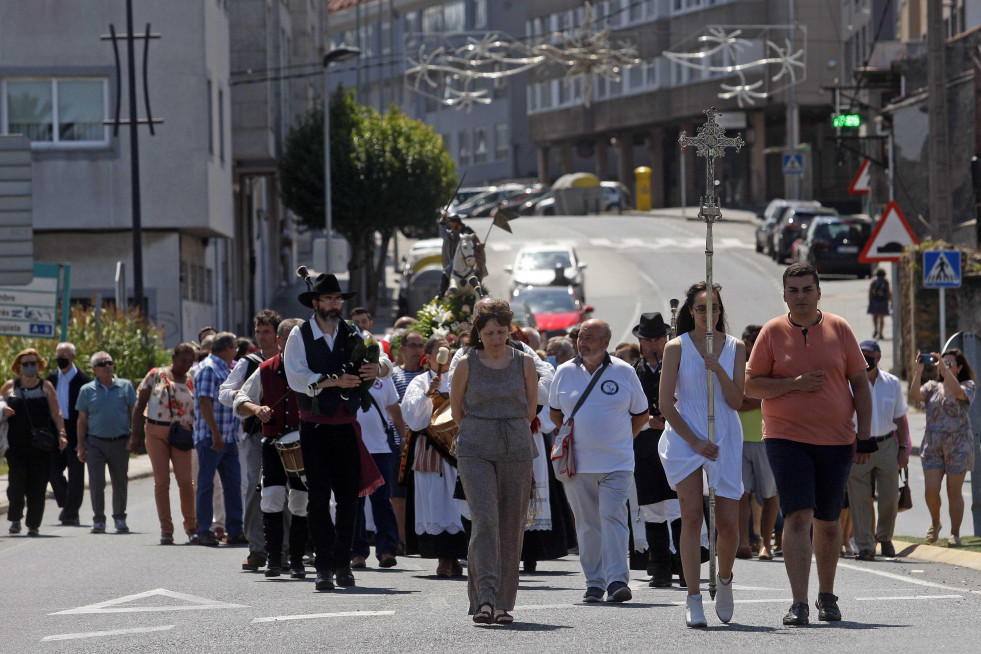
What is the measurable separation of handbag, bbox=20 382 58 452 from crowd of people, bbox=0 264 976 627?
0.03m

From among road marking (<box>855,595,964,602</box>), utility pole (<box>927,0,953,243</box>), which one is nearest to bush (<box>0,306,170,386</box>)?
utility pole (<box>927,0,953,243</box>)

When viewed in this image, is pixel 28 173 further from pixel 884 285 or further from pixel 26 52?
pixel 884 285

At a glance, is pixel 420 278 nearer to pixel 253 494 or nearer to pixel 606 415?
pixel 253 494

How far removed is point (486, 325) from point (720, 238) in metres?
52.6

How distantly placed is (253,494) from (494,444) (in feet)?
13.1

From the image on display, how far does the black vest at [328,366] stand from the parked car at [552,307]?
22.8 metres

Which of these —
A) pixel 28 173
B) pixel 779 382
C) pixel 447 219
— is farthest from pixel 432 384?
pixel 28 173

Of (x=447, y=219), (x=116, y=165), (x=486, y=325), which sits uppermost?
(x=116, y=165)

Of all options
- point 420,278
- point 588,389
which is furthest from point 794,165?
point 588,389

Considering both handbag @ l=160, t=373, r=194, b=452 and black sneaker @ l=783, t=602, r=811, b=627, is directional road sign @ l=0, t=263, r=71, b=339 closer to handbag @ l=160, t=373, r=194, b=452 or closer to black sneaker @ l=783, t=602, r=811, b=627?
handbag @ l=160, t=373, r=194, b=452

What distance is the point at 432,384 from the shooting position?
39.9ft

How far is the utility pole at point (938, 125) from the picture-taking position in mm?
26000

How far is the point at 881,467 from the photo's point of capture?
1423 cm

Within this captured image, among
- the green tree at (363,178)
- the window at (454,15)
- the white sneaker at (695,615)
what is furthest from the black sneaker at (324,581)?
the window at (454,15)
